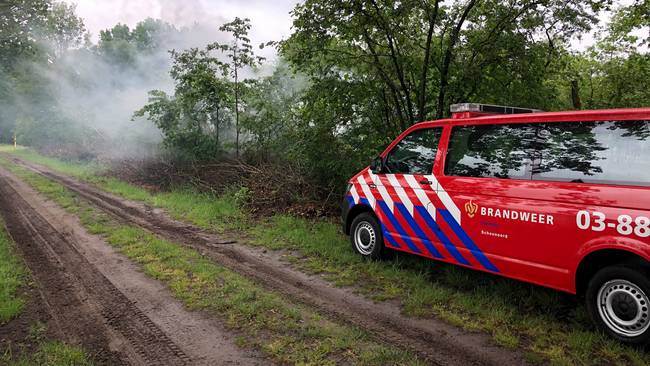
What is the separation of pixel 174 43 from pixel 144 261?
20241 mm

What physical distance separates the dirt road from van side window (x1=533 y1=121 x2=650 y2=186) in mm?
3182

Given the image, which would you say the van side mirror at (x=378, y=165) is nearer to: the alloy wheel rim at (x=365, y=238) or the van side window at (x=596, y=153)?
the alloy wheel rim at (x=365, y=238)

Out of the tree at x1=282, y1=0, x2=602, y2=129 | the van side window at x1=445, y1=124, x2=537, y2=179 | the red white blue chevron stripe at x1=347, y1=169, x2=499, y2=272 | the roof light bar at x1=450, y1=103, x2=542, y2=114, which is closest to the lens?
the van side window at x1=445, y1=124, x2=537, y2=179

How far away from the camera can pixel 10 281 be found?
17.1 feet

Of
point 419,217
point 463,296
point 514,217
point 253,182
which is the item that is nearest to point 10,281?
point 419,217

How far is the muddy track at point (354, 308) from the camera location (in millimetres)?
3604

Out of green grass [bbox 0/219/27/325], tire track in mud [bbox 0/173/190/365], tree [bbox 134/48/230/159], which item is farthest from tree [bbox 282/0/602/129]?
green grass [bbox 0/219/27/325]

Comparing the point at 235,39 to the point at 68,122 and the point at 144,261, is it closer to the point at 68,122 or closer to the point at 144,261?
the point at 144,261

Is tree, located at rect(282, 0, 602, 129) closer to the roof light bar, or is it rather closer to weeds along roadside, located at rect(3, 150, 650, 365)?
the roof light bar

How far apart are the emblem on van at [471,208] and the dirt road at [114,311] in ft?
8.54

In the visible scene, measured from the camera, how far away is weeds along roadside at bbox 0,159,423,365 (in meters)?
3.56

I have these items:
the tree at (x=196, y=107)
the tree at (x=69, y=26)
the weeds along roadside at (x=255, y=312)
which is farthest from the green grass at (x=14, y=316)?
the tree at (x=69, y=26)

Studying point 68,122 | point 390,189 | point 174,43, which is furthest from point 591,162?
point 68,122

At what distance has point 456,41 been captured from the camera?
24.5ft
